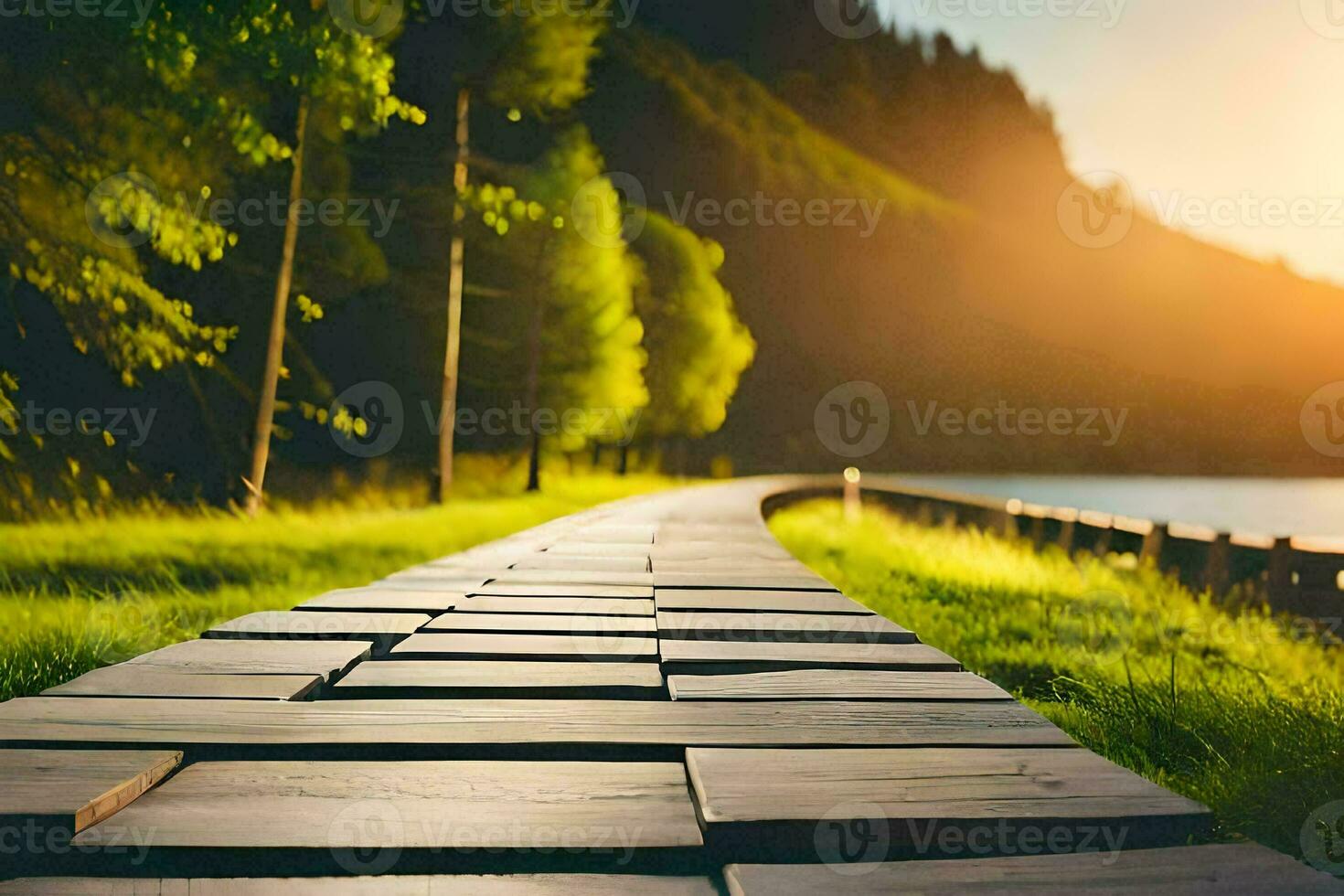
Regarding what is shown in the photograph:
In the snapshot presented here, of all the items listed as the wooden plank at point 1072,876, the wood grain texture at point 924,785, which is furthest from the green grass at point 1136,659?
the wooden plank at point 1072,876

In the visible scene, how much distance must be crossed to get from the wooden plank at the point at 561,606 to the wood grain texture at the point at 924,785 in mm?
2078

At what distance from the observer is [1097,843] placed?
Answer: 1.60 metres

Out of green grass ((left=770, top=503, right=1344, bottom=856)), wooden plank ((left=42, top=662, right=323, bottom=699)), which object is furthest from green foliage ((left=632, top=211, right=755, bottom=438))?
wooden plank ((left=42, top=662, right=323, bottom=699))

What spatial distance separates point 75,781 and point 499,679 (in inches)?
45.0

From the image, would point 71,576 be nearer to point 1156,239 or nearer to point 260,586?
point 260,586

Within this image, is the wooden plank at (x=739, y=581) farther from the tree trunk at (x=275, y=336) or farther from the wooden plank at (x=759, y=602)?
the tree trunk at (x=275, y=336)

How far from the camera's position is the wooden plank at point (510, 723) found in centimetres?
201

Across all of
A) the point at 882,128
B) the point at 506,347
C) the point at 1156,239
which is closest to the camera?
the point at 506,347

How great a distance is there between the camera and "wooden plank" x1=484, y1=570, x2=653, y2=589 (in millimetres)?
4938

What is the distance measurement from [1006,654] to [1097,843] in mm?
3878

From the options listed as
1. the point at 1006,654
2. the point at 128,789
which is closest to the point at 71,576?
the point at 128,789

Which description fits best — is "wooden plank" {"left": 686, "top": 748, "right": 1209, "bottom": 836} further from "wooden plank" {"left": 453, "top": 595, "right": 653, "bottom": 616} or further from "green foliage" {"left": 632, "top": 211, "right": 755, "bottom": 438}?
"green foliage" {"left": 632, "top": 211, "right": 755, "bottom": 438}

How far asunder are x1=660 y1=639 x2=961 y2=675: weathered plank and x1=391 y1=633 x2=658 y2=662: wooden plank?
125 millimetres

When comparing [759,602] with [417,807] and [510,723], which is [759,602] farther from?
[417,807]
